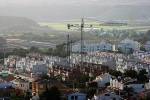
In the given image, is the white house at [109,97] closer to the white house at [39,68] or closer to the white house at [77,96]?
the white house at [77,96]

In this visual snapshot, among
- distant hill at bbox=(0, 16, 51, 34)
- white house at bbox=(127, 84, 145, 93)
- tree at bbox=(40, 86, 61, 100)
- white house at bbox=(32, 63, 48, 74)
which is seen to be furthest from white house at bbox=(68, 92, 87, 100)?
distant hill at bbox=(0, 16, 51, 34)

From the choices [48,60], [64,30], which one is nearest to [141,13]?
[64,30]

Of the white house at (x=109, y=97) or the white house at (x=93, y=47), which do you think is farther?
the white house at (x=93, y=47)

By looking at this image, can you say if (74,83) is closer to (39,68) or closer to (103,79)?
(103,79)

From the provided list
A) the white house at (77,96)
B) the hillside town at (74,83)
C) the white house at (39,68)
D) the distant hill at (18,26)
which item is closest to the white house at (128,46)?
the hillside town at (74,83)

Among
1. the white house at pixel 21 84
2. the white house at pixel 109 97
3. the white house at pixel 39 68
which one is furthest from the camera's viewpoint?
the white house at pixel 39 68

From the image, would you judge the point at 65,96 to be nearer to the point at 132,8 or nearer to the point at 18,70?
the point at 18,70

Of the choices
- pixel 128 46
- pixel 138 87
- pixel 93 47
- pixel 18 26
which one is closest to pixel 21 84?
pixel 138 87

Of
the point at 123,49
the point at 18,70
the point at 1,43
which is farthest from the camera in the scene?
the point at 1,43

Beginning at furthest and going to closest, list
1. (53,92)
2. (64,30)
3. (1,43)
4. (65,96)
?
1. (64,30)
2. (1,43)
3. (65,96)
4. (53,92)
